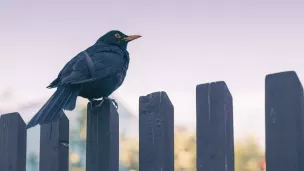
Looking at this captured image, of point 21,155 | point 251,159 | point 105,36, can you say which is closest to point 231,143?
point 21,155

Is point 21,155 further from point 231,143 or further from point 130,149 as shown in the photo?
point 130,149

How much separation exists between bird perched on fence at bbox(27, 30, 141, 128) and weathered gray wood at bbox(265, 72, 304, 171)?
1334 mm

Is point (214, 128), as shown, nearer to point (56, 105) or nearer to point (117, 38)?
point (56, 105)

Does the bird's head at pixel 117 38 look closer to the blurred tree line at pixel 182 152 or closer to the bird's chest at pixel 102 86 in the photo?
the bird's chest at pixel 102 86

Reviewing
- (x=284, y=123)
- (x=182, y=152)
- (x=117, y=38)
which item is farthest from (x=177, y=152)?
(x=284, y=123)

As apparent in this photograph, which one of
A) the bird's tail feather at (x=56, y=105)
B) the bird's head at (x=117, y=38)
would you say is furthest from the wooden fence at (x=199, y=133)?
the bird's head at (x=117, y=38)

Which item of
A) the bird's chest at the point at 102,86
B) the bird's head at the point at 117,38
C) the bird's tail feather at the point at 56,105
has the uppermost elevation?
the bird's head at the point at 117,38

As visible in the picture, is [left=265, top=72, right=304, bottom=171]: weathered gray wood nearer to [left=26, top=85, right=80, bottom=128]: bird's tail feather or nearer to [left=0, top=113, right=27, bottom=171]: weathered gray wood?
[left=26, top=85, right=80, bottom=128]: bird's tail feather

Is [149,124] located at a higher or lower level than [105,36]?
lower

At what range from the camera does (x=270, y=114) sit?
2828 mm

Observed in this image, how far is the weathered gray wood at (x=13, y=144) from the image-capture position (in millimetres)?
4289

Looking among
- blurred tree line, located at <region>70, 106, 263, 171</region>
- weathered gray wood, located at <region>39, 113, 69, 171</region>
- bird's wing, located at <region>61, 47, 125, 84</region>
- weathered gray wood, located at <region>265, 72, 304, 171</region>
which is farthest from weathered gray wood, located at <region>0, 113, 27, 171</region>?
blurred tree line, located at <region>70, 106, 263, 171</region>

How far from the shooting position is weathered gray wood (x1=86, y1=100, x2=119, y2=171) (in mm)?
3543

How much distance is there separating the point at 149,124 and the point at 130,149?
1174 cm
